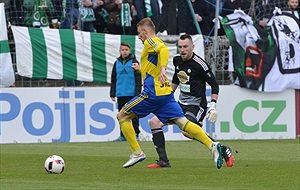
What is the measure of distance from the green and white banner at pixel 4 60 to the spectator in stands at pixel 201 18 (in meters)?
4.73

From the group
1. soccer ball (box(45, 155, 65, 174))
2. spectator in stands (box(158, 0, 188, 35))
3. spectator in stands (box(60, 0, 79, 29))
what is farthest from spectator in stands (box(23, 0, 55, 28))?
soccer ball (box(45, 155, 65, 174))

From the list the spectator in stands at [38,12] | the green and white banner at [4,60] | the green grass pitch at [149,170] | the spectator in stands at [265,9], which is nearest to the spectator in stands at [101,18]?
the spectator in stands at [38,12]

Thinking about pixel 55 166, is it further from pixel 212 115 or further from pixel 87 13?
pixel 87 13

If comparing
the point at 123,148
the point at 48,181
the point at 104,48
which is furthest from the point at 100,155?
the point at 104,48

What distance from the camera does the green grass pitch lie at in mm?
9953

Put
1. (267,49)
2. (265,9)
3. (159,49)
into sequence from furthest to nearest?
(265,9)
(267,49)
(159,49)

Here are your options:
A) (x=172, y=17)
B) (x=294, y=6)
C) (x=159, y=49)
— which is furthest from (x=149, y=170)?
(x=294, y=6)

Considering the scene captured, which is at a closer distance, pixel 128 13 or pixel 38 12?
pixel 38 12

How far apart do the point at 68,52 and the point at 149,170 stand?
9.20 meters

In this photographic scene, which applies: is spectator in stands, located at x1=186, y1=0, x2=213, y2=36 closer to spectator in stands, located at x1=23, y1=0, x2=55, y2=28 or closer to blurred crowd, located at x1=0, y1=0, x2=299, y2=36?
blurred crowd, located at x1=0, y1=0, x2=299, y2=36

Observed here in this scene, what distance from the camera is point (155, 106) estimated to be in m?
12.1

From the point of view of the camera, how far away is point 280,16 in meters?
21.9

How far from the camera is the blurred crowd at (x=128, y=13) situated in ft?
67.4

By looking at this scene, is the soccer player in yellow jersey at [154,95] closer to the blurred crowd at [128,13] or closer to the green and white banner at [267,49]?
the blurred crowd at [128,13]
